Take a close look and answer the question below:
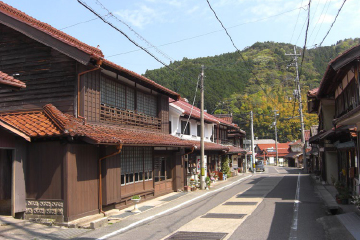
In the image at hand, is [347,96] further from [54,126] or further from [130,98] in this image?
[54,126]

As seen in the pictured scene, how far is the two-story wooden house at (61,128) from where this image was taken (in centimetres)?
1077

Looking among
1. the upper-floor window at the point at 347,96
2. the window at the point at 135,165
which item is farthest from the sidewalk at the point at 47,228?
the upper-floor window at the point at 347,96

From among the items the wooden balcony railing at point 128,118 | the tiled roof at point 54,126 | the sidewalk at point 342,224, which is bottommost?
the sidewalk at point 342,224

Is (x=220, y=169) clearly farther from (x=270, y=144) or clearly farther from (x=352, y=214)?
(x=270, y=144)

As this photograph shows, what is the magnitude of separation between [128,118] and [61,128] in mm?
5578

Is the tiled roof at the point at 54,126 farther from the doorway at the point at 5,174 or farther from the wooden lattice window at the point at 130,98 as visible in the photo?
the wooden lattice window at the point at 130,98

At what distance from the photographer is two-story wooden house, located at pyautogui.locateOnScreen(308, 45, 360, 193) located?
37.1ft

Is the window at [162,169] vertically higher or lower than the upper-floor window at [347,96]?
lower

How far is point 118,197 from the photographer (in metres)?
13.2

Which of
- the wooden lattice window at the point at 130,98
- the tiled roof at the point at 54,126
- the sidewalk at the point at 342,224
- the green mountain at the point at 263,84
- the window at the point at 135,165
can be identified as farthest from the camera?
the green mountain at the point at 263,84

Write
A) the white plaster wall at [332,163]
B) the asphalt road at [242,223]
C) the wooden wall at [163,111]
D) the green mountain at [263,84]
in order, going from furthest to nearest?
the green mountain at [263,84], the white plaster wall at [332,163], the wooden wall at [163,111], the asphalt road at [242,223]

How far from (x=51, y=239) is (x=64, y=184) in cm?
203

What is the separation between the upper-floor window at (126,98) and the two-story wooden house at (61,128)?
49mm

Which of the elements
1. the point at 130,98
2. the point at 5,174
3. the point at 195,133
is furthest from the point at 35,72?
the point at 195,133
